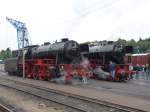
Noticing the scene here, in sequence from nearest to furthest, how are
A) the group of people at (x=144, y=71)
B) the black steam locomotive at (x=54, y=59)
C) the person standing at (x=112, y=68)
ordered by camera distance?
the black steam locomotive at (x=54, y=59) → the person standing at (x=112, y=68) → the group of people at (x=144, y=71)

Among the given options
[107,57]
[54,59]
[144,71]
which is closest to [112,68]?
[107,57]

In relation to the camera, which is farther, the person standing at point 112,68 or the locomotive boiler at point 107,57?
the locomotive boiler at point 107,57

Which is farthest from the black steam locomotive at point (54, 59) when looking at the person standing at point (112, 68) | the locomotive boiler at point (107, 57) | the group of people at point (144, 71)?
the group of people at point (144, 71)

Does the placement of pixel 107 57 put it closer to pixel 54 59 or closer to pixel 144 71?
pixel 54 59

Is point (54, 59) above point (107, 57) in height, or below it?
below

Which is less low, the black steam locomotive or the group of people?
the black steam locomotive

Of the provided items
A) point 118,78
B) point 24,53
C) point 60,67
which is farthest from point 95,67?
point 24,53

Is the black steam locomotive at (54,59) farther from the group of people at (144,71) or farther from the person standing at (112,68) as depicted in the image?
the group of people at (144,71)

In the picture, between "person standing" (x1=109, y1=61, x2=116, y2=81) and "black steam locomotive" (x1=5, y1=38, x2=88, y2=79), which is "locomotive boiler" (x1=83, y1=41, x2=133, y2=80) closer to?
"person standing" (x1=109, y1=61, x2=116, y2=81)

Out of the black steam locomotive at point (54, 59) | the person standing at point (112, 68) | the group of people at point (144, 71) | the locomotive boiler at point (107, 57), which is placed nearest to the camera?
the black steam locomotive at point (54, 59)

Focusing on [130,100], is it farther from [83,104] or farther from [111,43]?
[111,43]

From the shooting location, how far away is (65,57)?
28453 mm

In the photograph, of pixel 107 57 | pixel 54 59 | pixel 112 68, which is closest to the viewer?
pixel 112 68

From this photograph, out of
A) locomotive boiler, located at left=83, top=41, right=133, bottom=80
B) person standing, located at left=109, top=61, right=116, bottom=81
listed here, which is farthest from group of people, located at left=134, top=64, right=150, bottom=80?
person standing, located at left=109, top=61, right=116, bottom=81
